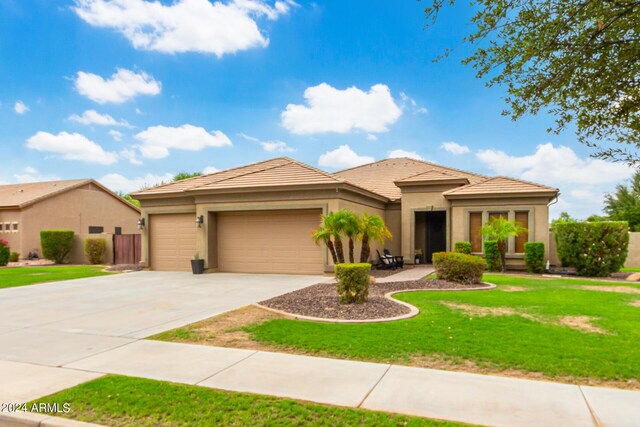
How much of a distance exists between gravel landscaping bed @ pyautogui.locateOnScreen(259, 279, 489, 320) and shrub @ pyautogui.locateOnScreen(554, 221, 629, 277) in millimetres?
6572

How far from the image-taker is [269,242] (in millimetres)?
16719

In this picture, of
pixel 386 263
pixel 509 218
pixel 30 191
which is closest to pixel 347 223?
pixel 386 263

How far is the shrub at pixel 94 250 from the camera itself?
78.9 feet

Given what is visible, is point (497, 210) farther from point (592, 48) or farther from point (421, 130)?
point (592, 48)

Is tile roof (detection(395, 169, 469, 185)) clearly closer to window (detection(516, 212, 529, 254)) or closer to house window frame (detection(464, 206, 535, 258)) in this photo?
house window frame (detection(464, 206, 535, 258))

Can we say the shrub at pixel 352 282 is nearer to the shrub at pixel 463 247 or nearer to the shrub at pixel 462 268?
the shrub at pixel 462 268

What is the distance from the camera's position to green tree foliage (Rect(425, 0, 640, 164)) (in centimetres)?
397

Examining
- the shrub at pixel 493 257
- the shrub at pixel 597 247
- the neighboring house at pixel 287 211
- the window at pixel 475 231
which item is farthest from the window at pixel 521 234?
the shrub at pixel 597 247

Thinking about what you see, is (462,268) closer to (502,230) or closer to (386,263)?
(502,230)

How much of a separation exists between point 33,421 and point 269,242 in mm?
12758

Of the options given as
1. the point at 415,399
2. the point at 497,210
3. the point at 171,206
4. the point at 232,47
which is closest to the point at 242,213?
the point at 171,206

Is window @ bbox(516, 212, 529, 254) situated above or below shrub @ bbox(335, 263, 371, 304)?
above

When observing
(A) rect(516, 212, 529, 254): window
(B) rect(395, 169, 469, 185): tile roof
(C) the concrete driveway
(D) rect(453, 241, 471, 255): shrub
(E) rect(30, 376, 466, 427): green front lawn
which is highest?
(B) rect(395, 169, 469, 185): tile roof

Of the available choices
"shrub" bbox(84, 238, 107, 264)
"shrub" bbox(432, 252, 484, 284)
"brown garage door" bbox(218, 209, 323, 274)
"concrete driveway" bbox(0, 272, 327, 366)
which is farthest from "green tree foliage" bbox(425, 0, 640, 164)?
"shrub" bbox(84, 238, 107, 264)
